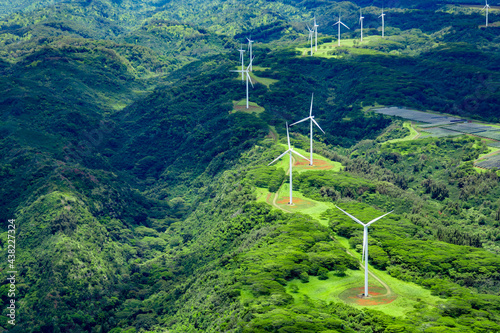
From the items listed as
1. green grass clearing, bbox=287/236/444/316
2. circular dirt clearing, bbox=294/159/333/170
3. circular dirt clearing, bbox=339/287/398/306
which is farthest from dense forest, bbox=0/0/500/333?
circular dirt clearing, bbox=294/159/333/170

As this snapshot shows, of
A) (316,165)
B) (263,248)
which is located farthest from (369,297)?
(316,165)

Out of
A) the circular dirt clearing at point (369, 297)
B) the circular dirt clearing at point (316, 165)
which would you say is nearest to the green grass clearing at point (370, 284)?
the circular dirt clearing at point (369, 297)

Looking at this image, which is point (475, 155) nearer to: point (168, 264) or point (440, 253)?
point (440, 253)

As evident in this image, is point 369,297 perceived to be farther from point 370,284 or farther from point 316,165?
point 316,165

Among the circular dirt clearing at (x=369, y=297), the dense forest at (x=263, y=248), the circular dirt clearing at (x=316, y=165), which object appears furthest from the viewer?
the circular dirt clearing at (x=316, y=165)

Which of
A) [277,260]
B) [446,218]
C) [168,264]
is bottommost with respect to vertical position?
[168,264]

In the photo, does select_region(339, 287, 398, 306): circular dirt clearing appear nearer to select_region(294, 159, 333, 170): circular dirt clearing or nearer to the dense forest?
the dense forest

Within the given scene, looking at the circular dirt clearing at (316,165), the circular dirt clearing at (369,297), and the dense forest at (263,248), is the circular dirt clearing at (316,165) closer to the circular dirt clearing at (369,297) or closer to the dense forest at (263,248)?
the dense forest at (263,248)

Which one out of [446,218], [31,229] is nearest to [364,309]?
[446,218]
